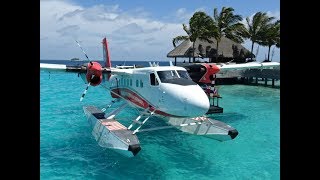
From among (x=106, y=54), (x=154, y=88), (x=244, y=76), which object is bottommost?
(x=154, y=88)

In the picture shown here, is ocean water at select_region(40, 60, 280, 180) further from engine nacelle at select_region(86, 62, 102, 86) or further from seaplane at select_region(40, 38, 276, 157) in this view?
engine nacelle at select_region(86, 62, 102, 86)

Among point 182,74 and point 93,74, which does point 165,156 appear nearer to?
point 182,74

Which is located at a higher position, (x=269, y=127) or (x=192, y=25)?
(x=192, y=25)

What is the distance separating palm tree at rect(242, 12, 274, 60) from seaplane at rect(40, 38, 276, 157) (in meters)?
37.9

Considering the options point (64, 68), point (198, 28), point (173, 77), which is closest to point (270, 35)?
point (198, 28)

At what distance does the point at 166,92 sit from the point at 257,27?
43473mm

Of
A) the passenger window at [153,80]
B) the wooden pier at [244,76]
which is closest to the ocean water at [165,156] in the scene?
the passenger window at [153,80]

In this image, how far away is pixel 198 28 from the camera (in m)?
47.1

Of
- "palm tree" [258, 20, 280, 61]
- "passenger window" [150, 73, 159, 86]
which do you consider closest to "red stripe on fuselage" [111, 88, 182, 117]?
"passenger window" [150, 73, 159, 86]

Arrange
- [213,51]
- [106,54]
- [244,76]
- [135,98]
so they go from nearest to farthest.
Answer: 1. [135,98]
2. [106,54]
3. [244,76]
4. [213,51]
